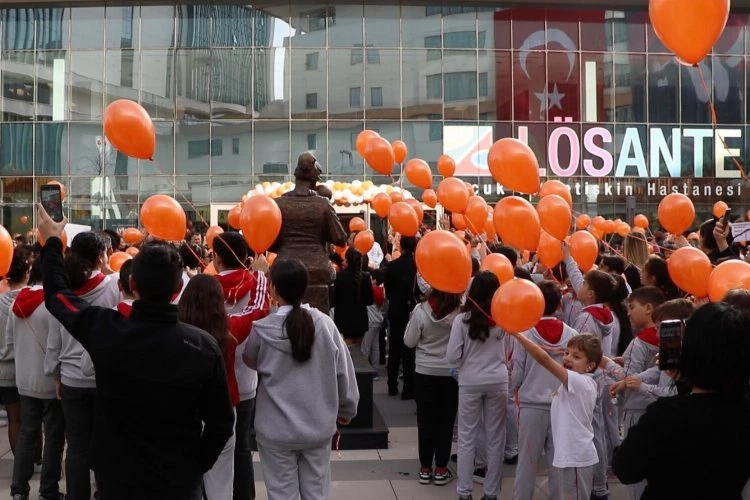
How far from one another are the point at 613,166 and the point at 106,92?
670 inches

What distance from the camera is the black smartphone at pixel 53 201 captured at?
3.79 metres

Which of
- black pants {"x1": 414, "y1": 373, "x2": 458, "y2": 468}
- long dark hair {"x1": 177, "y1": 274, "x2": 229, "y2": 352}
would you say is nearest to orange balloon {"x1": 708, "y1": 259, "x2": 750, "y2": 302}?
black pants {"x1": 414, "y1": 373, "x2": 458, "y2": 468}

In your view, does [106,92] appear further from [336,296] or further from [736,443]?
[736,443]

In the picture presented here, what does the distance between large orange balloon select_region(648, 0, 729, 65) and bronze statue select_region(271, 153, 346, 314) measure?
3.28 metres

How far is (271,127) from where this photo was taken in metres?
27.0

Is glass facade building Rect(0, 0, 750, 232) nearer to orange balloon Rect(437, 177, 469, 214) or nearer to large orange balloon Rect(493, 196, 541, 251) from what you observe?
orange balloon Rect(437, 177, 469, 214)

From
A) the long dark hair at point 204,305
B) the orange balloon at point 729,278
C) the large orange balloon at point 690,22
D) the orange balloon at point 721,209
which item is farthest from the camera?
the orange balloon at point 721,209

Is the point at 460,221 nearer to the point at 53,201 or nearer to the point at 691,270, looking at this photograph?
the point at 691,270

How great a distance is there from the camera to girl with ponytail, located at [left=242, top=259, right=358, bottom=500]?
4.32m

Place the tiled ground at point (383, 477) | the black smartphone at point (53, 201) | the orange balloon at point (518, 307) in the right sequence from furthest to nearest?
the tiled ground at point (383, 477) < the orange balloon at point (518, 307) < the black smartphone at point (53, 201)

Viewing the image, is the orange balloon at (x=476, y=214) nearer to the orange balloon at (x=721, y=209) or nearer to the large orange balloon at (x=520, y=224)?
the orange balloon at (x=721, y=209)

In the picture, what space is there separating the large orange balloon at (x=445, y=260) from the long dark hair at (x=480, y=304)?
0.31 metres

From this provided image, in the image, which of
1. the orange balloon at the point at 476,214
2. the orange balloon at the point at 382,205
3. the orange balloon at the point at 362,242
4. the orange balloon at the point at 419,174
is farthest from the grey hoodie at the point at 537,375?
the orange balloon at the point at 382,205

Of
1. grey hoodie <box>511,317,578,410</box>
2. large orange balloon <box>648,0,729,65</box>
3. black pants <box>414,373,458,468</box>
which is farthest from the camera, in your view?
black pants <box>414,373,458,468</box>
